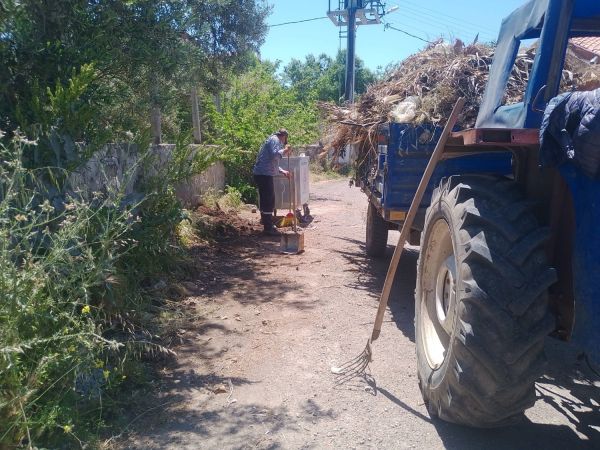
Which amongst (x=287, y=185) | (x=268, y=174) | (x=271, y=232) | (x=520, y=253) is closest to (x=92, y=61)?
(x=520, y=253)

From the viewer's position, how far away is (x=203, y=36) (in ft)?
24.5

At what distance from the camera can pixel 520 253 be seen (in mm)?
2619

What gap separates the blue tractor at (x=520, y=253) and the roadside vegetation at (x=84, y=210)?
186cm

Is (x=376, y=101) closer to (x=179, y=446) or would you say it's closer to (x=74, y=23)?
(x=74, y=23)

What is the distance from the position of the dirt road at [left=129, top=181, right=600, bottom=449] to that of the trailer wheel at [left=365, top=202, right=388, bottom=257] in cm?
87

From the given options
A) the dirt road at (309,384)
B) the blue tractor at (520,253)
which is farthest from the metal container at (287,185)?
the blue tractor at (520,253)

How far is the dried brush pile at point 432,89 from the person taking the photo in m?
5.21

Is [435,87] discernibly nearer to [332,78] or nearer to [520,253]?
[520,253]

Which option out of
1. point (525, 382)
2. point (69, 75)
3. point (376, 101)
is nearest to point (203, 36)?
point (376, 101)

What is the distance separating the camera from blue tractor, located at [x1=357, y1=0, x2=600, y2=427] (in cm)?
239

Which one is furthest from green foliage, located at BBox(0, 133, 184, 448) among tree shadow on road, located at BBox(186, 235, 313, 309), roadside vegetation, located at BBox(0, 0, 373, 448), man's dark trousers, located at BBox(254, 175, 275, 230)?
man's dark trousers, located at BBox(254, 175, 275, 230)

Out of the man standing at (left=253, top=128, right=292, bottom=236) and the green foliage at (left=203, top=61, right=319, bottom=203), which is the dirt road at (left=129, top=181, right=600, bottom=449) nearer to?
the man standing at (left=253, top=128, right=292, bottom=236)

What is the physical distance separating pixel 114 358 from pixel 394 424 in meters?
1.96

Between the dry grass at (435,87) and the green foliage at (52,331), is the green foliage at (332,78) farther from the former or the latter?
the green foliage at (52,331)
